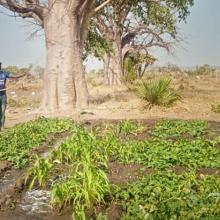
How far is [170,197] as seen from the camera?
5.08 metres

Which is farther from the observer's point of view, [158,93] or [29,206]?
[158,93]

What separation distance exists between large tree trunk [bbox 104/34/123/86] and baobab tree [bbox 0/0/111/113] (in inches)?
500

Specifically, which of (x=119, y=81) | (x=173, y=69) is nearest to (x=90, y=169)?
(x=119, y=81)

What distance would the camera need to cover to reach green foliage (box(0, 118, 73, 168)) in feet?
26.7

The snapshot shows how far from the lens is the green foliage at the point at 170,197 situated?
4.50 metres

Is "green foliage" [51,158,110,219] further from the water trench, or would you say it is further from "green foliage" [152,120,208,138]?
"green foliage" [152,120,208,138]

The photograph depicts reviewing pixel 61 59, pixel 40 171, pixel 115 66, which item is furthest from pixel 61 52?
pixel 115 66

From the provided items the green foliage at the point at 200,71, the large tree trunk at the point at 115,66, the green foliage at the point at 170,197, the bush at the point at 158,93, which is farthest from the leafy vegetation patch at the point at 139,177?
the green foliage at the point at 200,71

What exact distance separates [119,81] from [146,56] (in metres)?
3.33

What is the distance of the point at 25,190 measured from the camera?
19.8 ft

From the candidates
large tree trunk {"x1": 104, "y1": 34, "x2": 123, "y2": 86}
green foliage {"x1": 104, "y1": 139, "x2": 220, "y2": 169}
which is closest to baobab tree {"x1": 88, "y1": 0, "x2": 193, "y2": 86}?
large tree trunk {"x1": 104, "y1": 34, "x2": 123, "y2": 86}

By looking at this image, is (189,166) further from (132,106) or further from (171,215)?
(132,106)

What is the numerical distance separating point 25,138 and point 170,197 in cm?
515

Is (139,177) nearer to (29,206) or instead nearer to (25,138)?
(29,206)
